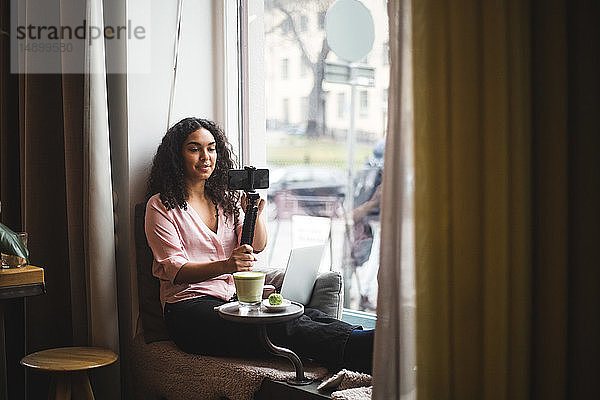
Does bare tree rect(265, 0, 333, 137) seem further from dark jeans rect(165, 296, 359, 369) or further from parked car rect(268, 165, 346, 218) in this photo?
dark jeans rect(165, 296, 359, 369)

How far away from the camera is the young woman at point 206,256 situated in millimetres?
2170

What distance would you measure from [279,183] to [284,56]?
1.75 feet

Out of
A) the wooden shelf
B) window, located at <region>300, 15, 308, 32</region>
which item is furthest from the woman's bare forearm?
window, located at <region>300, 15, 308, 32</region>

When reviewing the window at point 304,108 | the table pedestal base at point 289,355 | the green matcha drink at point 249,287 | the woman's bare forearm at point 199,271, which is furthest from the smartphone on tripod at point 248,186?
the window at point 304,108

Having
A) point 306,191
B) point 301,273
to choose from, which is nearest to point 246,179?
point 301,273

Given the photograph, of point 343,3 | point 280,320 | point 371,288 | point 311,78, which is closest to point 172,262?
point 280,320

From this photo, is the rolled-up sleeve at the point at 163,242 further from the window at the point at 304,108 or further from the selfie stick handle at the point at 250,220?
the window at the point at 304,108

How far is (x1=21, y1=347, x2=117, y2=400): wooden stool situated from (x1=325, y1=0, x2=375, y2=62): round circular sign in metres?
1.40

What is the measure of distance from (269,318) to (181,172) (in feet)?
2.71

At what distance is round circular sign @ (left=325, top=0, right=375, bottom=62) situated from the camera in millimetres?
2480

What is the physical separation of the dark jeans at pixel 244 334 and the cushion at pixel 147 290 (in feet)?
0.37

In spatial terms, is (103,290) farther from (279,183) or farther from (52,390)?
(279,183)

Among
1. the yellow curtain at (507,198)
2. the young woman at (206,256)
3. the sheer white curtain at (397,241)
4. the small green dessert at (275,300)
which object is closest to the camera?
the yellow curtain at (507,198)

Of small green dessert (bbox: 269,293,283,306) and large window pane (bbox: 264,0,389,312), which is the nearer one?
small green dessert (bbox: 269,293,283,306)
